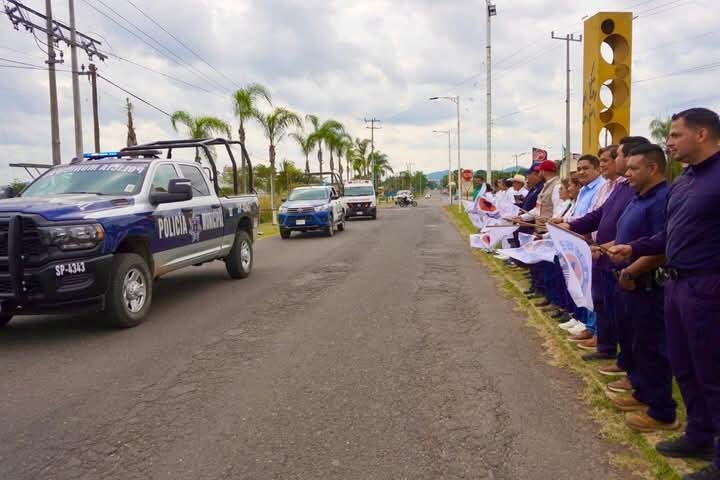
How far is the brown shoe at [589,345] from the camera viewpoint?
5442mm

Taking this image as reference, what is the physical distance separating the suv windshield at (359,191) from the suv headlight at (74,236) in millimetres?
24103

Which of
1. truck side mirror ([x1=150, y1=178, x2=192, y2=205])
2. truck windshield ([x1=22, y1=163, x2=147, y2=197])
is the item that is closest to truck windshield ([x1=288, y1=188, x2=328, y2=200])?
truck windshield ([x1=22, y1=163, x2=147, y2=197])

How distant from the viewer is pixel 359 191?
3023 cm

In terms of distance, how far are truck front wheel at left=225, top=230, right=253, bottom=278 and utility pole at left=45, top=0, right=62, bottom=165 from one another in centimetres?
1323

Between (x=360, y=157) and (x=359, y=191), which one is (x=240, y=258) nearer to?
(x=359, y=191)

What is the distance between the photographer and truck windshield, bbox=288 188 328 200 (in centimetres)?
1972

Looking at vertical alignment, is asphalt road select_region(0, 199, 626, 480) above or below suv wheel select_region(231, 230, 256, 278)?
below

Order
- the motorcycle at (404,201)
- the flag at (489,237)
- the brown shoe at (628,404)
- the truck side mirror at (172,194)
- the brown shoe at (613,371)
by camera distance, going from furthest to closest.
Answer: the motorcycle at (404,201) → the flag at (489,237) → the truck side mirror at (172,194) → the brown shoe at (613,371) → the brown shoe at (628,404)

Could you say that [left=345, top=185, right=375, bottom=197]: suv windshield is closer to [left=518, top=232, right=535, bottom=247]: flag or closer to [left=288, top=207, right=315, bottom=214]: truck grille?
[left=288, top=207, right=315, bottom=214]: truck grille

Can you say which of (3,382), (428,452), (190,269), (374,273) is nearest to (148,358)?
(3,382)

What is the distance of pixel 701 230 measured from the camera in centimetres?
297

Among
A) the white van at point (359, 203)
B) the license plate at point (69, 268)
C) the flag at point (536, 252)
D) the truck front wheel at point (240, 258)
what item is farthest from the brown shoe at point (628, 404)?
the white van at point (359, 203)

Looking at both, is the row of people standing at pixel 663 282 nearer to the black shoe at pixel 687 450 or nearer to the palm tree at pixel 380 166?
the black shoe at pixel 687 450

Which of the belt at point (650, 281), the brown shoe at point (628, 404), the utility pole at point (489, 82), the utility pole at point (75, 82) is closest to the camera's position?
the belt at point (650, 281)
